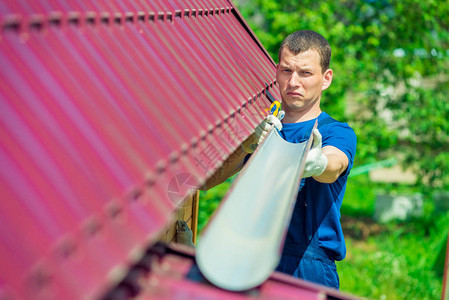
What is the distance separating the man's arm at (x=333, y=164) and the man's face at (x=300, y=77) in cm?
50

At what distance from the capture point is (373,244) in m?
10.9

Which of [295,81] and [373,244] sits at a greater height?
[295,81]

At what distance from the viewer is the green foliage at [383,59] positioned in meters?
9.80

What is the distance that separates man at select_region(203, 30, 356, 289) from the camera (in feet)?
10.9

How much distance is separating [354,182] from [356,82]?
490 centimetres

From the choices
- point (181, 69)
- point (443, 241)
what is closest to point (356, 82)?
point (443, 241)

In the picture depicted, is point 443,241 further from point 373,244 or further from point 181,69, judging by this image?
point 181,69

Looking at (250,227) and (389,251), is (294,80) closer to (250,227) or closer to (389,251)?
(250,227)

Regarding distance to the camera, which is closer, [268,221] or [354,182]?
[268,221]

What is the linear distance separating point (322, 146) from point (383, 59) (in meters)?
7.94

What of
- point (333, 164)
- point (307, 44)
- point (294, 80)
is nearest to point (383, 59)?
point (307, 44)

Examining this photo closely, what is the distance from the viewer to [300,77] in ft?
11.3

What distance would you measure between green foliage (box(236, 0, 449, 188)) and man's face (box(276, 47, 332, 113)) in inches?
241

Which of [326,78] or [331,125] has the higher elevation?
[326,78]
